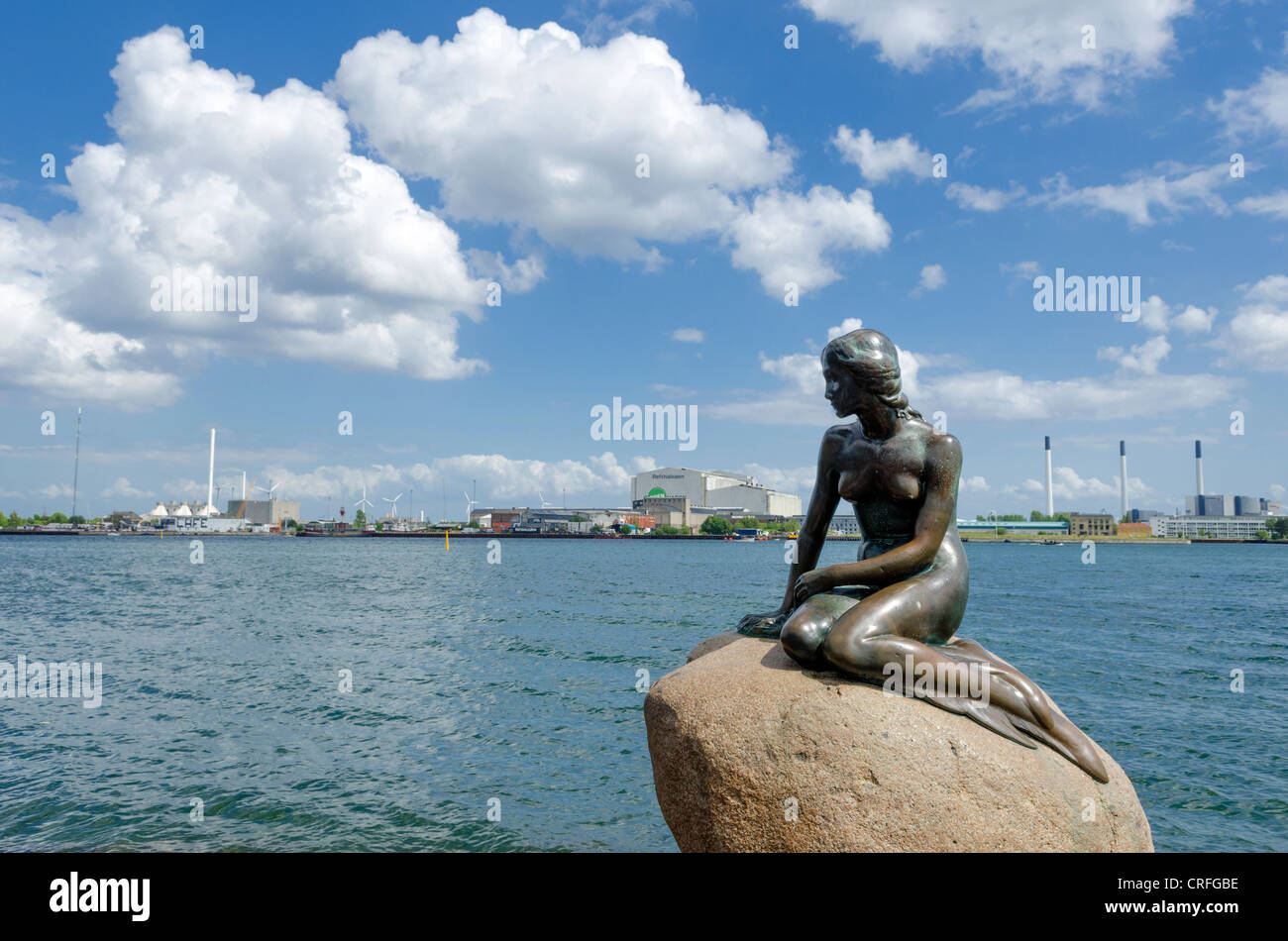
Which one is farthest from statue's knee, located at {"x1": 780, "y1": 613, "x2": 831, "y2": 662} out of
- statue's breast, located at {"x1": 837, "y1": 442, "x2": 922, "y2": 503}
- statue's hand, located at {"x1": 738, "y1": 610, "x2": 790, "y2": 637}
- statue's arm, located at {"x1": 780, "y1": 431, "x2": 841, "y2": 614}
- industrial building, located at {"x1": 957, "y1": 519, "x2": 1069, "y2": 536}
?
industrial building, located at {"x1": 957, "y1": 519, "x2": 1069, "y2": 536}

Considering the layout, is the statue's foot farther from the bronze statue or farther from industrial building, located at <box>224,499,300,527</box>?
industrial building, located at <box>224,499,300,527</box>

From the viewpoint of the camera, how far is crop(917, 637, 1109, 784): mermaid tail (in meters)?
4.99

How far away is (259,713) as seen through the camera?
561 inches

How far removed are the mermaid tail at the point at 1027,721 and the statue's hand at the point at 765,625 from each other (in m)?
1.36

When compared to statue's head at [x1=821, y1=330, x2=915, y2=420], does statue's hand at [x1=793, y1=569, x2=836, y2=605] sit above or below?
below

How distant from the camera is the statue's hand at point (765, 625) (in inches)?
244


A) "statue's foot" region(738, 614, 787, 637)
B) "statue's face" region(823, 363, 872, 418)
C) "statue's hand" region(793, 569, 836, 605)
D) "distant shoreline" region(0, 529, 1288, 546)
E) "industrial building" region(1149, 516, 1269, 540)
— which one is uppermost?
"statue's face" region(823, 363, 872, 418)

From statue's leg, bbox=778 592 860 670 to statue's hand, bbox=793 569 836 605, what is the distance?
0.24 m

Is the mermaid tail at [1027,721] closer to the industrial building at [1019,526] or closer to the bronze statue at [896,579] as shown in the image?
the bronze statue at [896,579]

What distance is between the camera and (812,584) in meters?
5.66

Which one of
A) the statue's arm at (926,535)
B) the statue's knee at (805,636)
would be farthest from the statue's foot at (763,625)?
the statue's knee at (805,636)

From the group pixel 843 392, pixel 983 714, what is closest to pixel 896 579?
pixel 983 714

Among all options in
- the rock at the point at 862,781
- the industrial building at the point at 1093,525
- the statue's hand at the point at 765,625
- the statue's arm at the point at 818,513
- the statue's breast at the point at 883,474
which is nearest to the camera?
the rock at the point at 862,781
